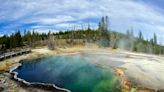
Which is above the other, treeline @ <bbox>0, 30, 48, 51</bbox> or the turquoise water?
treeline @ <bbox>0, 30, 48, 51</bbox>

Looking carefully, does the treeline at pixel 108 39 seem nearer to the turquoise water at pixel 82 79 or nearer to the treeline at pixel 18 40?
the treeline at pixel 18 40

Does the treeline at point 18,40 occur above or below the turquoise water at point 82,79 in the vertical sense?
above

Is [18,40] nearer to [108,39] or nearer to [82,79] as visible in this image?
[108,39]

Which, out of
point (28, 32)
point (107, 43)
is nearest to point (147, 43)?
point (107, 43)

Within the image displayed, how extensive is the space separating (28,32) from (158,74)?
78.7m

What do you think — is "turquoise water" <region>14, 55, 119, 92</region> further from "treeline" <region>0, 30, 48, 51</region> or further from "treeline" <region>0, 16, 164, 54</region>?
"treeline" <region>0, 16, 164, 54</region>

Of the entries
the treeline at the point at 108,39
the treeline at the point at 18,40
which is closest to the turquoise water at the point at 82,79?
the treeline at the point at 18,40

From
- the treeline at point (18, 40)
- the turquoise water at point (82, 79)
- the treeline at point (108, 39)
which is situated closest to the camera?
the turquoise water at point (82, 79)

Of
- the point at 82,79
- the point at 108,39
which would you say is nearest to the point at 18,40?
the point at 108,39

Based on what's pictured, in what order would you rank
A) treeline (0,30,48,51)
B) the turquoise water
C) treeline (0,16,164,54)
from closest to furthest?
the turquoise water, treeline (0,30,48,51), treeline (0,16,164,54)

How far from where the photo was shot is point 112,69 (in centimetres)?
4678

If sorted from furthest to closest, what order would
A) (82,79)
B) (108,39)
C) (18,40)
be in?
(108,39) → (18,40) → (82,79)

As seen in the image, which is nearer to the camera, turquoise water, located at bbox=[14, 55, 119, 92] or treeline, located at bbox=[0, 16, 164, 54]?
turquoise water, located at bbox=[14, 55, 119, 92]

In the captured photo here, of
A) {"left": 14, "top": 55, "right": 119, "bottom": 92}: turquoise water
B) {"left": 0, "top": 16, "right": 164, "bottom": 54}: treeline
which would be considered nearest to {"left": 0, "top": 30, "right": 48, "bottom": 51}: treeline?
{"left": 0, "top": 16, "right": 164, "bottom": 54}: treeline
